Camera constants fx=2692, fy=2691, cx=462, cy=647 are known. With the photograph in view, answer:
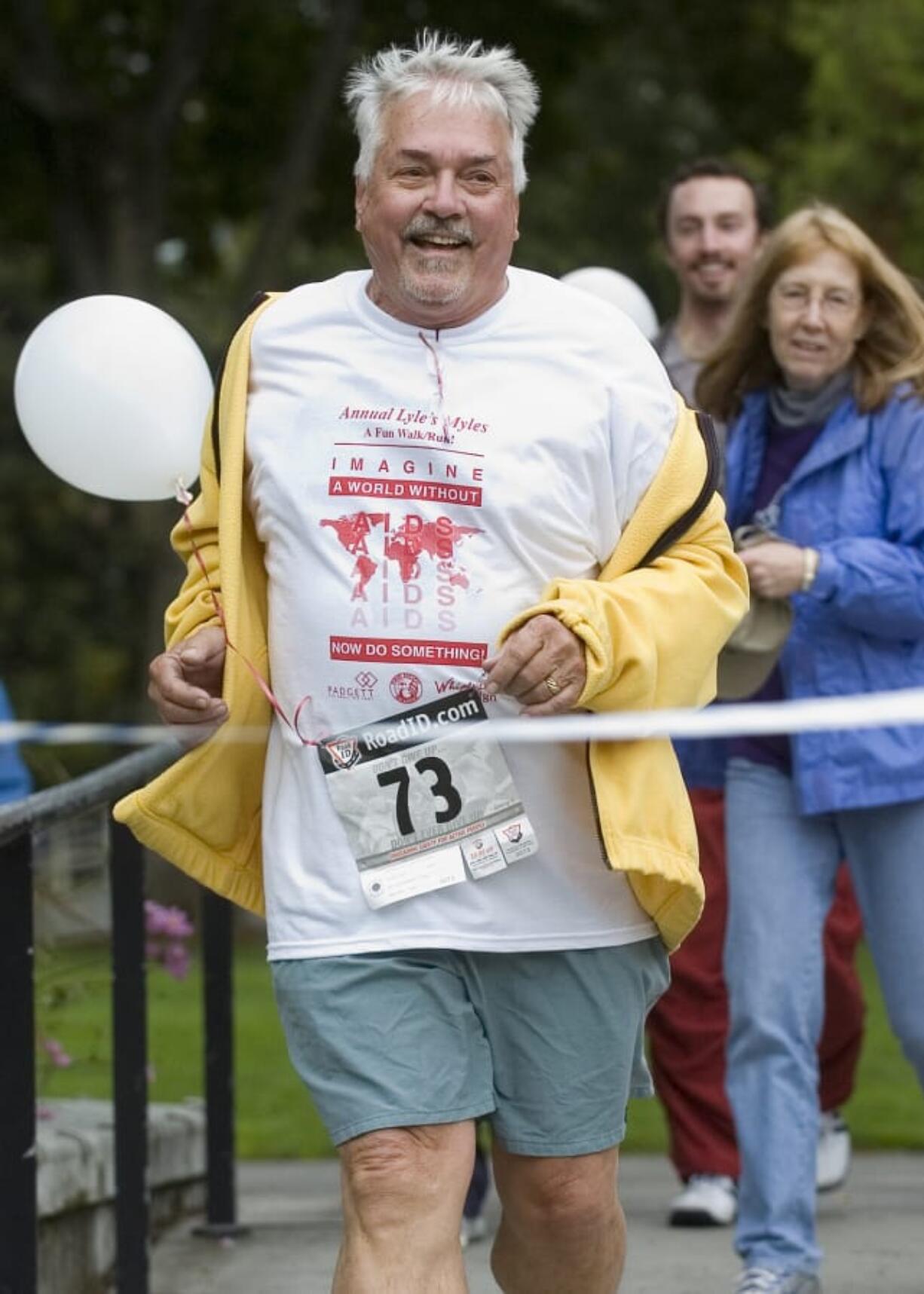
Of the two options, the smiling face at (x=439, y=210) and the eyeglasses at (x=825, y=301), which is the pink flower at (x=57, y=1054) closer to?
the eyeglasses at (x=825, y=301)

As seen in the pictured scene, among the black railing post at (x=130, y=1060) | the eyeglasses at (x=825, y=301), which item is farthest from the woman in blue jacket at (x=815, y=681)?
the black railing post at (x=130, y=1060)

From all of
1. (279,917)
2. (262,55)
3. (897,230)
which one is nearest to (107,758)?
(262,55)

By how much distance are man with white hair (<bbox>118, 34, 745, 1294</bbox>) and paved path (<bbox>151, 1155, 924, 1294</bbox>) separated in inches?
59.7

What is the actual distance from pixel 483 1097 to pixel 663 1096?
239cm

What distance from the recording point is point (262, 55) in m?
20.6

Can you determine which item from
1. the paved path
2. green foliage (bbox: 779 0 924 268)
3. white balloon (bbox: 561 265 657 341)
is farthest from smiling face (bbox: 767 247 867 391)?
green foliage (bbox: 779 0 924 268)

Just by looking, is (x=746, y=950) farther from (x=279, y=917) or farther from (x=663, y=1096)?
(x=279, y=917)

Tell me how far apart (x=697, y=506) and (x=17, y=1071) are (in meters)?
1.33

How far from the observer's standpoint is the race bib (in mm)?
3801

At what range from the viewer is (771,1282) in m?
5.01

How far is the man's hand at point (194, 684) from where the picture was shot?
A: 3.86m

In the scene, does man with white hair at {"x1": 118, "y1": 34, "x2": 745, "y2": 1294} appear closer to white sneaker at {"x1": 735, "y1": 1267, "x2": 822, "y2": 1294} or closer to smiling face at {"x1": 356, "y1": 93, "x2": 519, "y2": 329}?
smiling face at {"x1": 356, "y1": 93, "x2": 519, "y2": 329}

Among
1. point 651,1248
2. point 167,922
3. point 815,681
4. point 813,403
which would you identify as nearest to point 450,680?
point 815,681

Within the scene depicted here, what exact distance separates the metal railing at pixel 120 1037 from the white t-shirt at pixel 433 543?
438 millimetres
